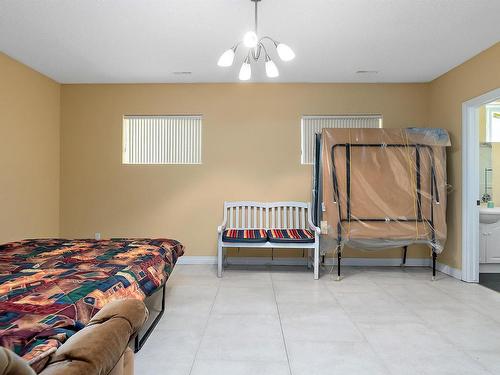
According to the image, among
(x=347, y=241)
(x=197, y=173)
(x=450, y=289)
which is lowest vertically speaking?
(x=450, y=289)

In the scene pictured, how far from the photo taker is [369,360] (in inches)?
78.5

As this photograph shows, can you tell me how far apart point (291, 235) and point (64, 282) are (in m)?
2.74

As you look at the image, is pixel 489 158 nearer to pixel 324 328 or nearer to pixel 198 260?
pixel 324 328

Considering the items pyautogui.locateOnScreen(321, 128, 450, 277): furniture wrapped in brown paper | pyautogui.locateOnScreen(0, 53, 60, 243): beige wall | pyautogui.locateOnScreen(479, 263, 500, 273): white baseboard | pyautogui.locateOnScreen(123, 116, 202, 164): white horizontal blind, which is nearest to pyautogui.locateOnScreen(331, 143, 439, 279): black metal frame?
pyautogui.locateOnScreen(321, 128, 450, 277): furniture wrapped in brown paper

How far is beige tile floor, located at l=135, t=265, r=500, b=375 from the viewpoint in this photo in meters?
1.95

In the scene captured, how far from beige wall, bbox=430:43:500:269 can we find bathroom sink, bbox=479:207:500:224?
381mm

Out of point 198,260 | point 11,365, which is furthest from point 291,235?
point 11,365

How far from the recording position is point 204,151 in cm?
461

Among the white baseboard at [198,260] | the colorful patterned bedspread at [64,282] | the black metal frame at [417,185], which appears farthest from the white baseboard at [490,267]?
the colorful patterned bedspread at [64,282]

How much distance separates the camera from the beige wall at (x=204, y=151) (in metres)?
4.58

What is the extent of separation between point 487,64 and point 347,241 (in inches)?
93.1

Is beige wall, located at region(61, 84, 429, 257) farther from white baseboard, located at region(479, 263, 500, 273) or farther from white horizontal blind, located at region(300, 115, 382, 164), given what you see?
white baseboard, located at region(479, 263, 500, 273)

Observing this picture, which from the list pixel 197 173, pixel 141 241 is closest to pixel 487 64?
pixel 197 173

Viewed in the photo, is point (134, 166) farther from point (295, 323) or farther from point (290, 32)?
point (295, 323)
